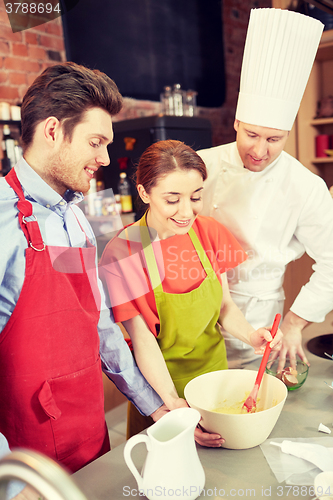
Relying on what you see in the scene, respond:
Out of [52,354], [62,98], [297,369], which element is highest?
[62,98]

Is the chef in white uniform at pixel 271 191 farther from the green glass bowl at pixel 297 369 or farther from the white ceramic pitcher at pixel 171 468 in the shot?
the white ceramic pitcher at pixel 171 468

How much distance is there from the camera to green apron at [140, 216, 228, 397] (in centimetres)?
96

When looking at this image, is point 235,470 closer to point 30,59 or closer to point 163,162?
point 163,162

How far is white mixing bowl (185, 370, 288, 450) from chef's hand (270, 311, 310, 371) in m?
0.23

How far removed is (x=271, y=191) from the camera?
1.16 m

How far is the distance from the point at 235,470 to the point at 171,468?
179 millimetres

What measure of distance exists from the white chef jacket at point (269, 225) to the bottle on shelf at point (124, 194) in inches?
8.1

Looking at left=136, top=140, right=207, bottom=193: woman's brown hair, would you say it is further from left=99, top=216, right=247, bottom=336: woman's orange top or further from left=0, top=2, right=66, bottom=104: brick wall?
left=0, top=2, right=66, bottom=104: brick wall

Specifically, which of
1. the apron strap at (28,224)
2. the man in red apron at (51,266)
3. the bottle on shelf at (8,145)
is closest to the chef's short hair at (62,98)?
the man in red apron at (51,266)

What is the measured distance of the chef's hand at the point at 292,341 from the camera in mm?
1144

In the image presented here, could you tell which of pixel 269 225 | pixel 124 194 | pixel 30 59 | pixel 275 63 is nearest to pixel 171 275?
pixel 124 194

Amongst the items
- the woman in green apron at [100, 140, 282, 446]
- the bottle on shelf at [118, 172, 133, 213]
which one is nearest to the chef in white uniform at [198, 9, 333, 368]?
the woman in green apron at [100, 140, 282, 446]

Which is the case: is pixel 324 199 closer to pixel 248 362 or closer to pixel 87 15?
pixel 248 362

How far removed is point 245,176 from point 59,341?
0.66 m
